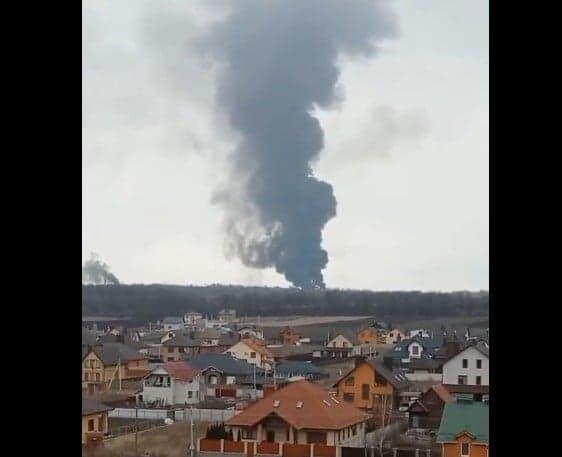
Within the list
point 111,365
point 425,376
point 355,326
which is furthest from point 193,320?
point 425,376

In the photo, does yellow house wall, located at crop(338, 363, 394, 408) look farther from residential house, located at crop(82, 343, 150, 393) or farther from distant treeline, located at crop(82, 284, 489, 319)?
residential house, located at crop(82, 343, 150, 393)

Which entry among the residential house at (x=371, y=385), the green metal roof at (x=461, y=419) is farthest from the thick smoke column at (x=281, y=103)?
the green metal roof at (x=461, y=419)

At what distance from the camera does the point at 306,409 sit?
3.35 feet

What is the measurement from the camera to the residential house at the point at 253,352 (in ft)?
3.47

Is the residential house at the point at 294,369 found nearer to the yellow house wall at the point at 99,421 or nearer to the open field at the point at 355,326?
the open field at the point at 355,326

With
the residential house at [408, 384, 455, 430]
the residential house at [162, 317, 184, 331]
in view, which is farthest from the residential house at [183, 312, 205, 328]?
the residential house at [408, 384, 455, 430]

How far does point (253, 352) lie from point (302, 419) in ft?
0.42

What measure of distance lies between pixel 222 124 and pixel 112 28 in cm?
28

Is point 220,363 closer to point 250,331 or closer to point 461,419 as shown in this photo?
point 250,331

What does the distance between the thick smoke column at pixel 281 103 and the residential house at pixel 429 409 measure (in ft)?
0.81

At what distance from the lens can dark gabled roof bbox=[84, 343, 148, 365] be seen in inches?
40.9
